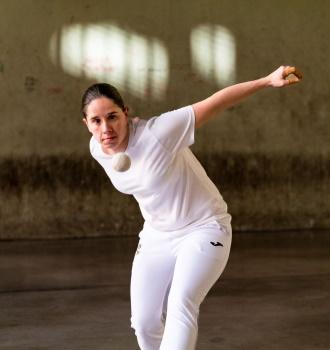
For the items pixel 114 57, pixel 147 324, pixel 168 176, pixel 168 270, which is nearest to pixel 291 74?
pixel 168 176

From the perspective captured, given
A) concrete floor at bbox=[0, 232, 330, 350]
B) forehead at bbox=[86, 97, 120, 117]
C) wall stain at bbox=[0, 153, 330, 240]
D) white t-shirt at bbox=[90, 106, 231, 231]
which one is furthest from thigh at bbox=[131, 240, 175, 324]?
wall stain at bbox=[0, 153, 330, 240]

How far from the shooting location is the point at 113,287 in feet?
20.5

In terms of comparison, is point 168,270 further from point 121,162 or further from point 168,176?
point 121,162

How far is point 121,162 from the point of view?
10.3 ft

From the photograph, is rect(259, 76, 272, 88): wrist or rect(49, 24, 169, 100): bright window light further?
rect(49, 24, 169, 100): bright window light

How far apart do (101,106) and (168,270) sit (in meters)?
0.78

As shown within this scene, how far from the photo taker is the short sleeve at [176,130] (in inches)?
125

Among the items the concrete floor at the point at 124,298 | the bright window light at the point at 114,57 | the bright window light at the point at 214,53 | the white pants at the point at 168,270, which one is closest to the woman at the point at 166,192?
the white pants at the point at 168,270

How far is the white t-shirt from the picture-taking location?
3.19 m

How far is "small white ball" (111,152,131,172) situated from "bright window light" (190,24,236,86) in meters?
6.47

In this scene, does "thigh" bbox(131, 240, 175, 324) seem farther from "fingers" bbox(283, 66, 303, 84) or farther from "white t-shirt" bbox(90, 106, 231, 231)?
"fingers" bbox(283, 66, 303, 84)

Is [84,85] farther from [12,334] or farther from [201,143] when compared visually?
[12,334]

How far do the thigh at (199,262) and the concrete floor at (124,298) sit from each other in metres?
1.40

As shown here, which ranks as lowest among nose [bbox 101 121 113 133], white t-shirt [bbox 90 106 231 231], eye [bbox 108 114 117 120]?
white t-shirt [bbox 90 106 231 231]
